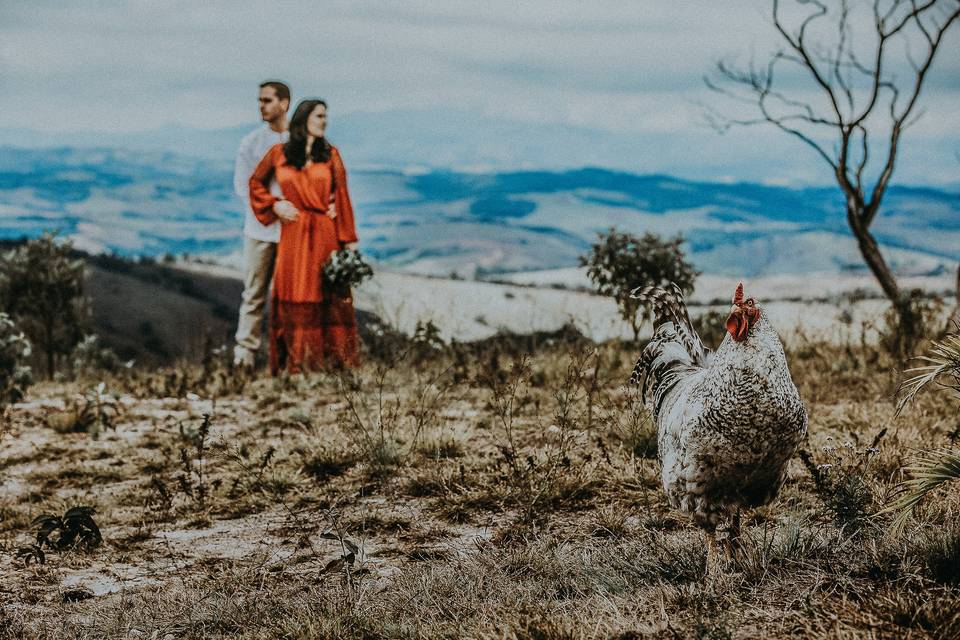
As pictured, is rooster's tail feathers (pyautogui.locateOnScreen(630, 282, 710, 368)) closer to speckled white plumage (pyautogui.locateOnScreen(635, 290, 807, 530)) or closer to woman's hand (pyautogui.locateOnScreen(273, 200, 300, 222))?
speckled white plumage (pyautogui.locateOnScreen(635, 290, 807, 530))

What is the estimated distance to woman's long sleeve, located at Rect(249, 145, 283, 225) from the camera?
10.2 m

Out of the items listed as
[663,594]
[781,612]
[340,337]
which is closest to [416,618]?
[663,594]

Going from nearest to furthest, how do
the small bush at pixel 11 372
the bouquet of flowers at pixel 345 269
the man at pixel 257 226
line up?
the small bush at pixel 11 372 < the bouquet of flowers at pixel 345 269 < the man at pixel 257 226

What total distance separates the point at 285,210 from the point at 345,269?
97cm

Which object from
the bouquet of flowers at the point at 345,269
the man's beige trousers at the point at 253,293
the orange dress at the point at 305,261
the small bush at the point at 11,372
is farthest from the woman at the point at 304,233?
the small bush at the point at 11,372

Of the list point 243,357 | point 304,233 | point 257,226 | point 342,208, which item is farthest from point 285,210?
point 243,357

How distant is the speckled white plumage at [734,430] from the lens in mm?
3573

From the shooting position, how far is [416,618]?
11.9 feet

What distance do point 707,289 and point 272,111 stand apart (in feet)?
111

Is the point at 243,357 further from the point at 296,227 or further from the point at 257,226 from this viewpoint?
the point at 296,227

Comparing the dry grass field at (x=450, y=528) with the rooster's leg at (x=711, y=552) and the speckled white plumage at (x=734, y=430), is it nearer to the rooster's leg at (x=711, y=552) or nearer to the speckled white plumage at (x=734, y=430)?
the rooster's leg at (x=711, y=552)

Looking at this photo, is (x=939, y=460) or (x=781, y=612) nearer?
(x=781, y=612)

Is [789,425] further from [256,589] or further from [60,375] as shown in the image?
[60,375]

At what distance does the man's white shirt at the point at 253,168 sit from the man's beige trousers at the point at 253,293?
12 cm
